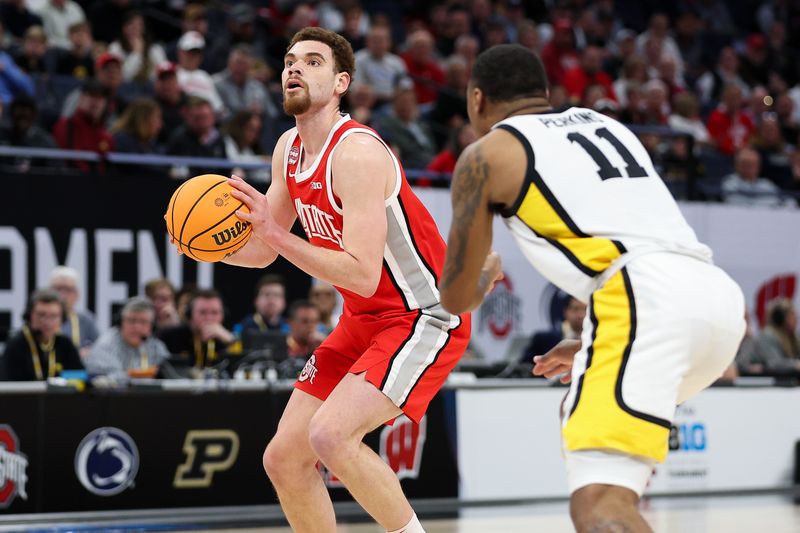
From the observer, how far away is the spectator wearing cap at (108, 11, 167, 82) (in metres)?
12.8

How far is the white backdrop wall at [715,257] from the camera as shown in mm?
12672

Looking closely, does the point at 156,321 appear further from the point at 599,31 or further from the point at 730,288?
the point at 599,31

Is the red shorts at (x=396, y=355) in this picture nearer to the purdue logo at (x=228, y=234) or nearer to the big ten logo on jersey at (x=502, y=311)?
the purdue logo at (x=228, y=234)

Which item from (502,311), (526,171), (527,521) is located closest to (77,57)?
(502,311)

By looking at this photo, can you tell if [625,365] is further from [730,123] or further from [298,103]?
[730,123]

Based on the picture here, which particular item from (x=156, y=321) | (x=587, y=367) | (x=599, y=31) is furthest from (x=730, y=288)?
(x=599, y=31)

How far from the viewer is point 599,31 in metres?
18.2

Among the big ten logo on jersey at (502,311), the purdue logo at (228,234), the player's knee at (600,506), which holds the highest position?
the purdue logo at (228,234)

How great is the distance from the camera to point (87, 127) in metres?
11.4

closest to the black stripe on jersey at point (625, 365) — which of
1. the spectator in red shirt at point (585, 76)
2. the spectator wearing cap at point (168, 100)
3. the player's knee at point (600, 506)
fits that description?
the player's knee at point (600, 506)

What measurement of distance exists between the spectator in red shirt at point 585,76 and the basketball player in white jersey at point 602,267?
1231 centimetres

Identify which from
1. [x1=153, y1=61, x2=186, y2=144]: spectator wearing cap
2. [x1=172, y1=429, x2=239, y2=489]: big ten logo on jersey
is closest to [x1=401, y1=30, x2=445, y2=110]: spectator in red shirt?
[x1=153, y1=61, x2=186, y2=144]: spectator wearing cap

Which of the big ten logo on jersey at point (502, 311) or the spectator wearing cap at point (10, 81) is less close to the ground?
the spectator wearing cap at point (10, 81)

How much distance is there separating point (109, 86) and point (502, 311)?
14.7 feet
